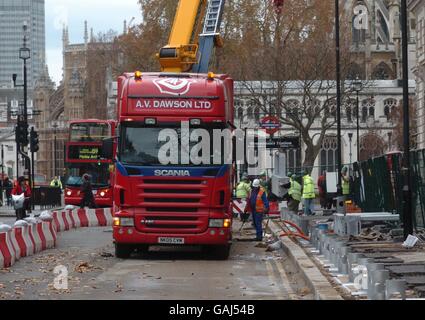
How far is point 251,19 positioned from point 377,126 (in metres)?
21.8

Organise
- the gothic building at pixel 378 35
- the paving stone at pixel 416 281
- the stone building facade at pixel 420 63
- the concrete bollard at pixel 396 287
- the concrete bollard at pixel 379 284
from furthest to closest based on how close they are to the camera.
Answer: the gothic building at pixel 378 35
the stone building facade at pixel 420 63
the paving stone at pixel 416 281
the concrete bollard at pixel 379 284
the concrete bollard at pixel 396 287

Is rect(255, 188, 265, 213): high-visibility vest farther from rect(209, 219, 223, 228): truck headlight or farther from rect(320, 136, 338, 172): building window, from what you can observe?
rect(320, 136, 338, 172): building window

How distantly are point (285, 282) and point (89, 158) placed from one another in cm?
3514

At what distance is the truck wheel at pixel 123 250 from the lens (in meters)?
22.9

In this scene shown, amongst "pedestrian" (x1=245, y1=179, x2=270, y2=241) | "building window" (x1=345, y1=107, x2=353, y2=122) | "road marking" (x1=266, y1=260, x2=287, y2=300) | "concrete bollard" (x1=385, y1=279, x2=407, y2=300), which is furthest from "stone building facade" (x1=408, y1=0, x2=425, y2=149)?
"concrete bollard" (x1=385, y1=279, x2=407, y2=300)

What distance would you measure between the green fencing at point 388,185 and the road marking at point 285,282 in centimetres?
483

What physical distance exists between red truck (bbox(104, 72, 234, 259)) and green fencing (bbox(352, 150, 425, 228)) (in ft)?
17.7

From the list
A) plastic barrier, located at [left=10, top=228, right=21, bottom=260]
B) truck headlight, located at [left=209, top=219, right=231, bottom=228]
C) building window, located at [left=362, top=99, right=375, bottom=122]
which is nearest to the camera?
plastic barrier, located at [left=10, top=228, right=21, bottom=260]

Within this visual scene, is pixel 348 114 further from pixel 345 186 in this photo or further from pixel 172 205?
pixel 172 205

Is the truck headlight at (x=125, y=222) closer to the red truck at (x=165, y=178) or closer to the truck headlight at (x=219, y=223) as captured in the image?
the red truck at (x=165, y=178)

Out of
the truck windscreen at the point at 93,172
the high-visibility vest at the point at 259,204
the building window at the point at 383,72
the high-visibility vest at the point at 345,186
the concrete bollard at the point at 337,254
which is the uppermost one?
the building window at the point at 383,72

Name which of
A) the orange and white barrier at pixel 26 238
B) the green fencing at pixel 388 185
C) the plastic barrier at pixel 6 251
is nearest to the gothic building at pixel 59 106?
the green fencing at pixel 388 185

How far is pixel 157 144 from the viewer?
22.3m

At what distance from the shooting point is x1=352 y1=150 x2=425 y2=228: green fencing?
2562 centimetres
